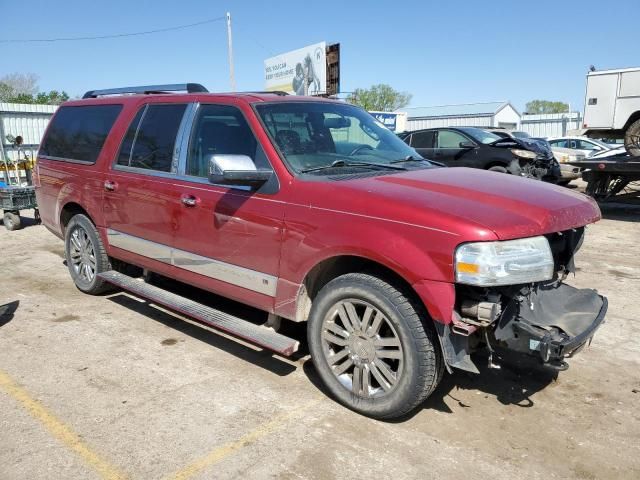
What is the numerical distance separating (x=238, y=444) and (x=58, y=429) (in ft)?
3.56

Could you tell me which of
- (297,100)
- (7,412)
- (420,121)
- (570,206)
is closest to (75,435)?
(7,412)

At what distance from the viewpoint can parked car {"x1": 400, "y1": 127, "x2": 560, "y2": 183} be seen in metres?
11.8

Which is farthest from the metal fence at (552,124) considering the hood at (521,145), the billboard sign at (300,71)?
the hood at (521,145)

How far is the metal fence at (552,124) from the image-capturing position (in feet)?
151

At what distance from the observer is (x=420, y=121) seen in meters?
50.9

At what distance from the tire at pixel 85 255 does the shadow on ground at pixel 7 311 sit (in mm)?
626

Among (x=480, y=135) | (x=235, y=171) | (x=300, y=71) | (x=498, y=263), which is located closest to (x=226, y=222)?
(x=235, y=171)

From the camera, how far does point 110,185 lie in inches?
195

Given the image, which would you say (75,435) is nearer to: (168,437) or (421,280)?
(168,437)

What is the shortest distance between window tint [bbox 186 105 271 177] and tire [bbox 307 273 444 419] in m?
1.17

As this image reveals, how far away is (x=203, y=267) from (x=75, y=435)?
148 centimetres

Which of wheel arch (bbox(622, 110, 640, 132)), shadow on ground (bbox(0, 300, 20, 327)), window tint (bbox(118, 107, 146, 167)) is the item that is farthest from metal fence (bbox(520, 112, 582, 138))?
shadow on ground (bbox(0, 300, 20, 327))

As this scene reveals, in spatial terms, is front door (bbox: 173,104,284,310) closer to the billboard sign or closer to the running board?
the running board

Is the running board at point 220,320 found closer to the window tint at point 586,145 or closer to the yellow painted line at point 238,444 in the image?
the yellow painted line at point 238,444
